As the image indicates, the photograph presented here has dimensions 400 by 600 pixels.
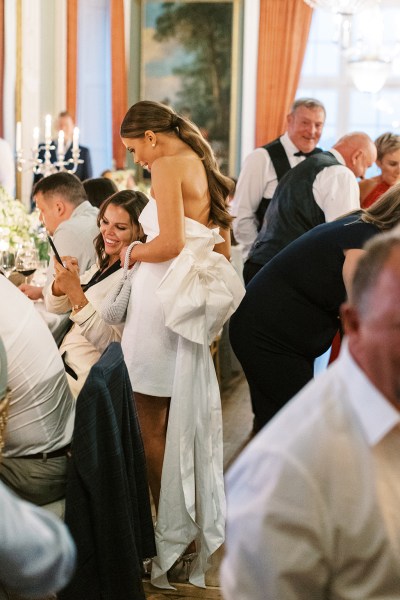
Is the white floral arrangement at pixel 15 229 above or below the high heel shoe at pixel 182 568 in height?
above

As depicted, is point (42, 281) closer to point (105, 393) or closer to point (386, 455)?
point (105, 393)

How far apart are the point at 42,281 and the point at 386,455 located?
3443mm

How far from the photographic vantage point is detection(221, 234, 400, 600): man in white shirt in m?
1.13

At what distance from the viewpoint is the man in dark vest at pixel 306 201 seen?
4500 mm

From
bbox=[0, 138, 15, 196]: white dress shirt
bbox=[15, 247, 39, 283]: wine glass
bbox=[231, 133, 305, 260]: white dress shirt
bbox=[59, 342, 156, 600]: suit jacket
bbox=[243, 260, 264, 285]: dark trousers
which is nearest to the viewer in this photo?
bbox=[59, 342, 156, 600]: suit jacket

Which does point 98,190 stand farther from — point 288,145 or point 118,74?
point 118,74

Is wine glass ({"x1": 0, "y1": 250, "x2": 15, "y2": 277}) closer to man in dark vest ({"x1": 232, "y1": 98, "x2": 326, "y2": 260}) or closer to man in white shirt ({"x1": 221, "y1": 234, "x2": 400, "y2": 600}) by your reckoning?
man in dark vest ({"x1": 232, "y1": 98, "x2": 326, "y2": 260})

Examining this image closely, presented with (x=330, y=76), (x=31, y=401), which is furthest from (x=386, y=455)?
(x=330, y=76)

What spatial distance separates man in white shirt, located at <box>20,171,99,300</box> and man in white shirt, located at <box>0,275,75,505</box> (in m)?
1.54

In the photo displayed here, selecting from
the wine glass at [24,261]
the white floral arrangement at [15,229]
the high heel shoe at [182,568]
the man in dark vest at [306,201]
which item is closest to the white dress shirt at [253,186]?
the man in dark vest at [306,201]

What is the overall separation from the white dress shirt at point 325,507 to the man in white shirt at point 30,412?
1395 mm

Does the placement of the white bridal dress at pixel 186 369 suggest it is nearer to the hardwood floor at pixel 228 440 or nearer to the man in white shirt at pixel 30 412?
the hardwood floor at pixel 228 440

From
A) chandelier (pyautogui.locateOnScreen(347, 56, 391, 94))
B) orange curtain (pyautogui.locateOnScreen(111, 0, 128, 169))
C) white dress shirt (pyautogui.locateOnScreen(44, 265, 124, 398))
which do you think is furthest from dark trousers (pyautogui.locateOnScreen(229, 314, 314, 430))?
orange curtain (pyautogui.locateOnScreen(111, 0, 128, 169))

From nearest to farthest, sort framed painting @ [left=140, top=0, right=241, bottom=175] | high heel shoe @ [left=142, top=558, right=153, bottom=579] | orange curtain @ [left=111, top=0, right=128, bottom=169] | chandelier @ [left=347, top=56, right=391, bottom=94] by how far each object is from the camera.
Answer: high heel shoe @ [left=142, top=558, right=153, bottom=579], chandelier @ [left=347, top=56, right=391, bottom=94], orange curtain @ [left=111, top=0, right=128, bottom=169], framed painting @ [left=140, top=0, right=241, bottom=175]
